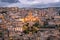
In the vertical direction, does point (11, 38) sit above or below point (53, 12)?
below

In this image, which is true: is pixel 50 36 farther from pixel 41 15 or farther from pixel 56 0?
pixel 56 0

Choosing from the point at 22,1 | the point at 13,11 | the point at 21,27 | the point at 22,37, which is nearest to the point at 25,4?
the point at 22,1

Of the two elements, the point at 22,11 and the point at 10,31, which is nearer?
the point at 10,31

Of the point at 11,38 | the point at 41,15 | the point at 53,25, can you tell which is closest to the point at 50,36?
the point at 53,25

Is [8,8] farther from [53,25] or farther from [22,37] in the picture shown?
[53,25]

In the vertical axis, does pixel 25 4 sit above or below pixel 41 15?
above

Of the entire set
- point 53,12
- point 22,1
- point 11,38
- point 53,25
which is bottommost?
point 11,38

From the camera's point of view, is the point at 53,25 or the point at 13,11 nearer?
the point at 53,25
